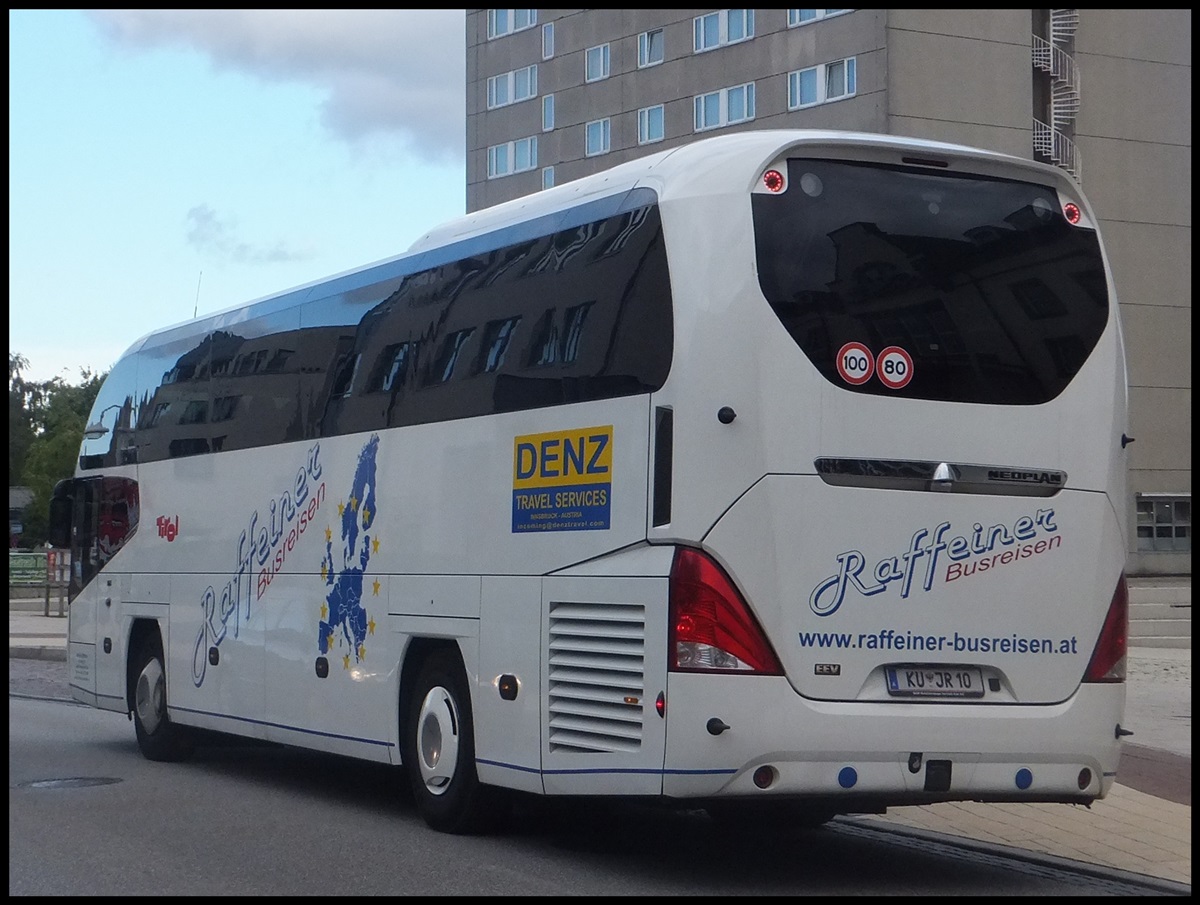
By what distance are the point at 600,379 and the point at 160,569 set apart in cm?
731

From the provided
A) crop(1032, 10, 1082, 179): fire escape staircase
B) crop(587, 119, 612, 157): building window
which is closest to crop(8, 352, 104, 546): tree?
crop(587, 119, 612, 157): building window

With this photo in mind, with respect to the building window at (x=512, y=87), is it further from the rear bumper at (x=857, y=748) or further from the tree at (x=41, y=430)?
the rear bumper at (x=857, y=748)

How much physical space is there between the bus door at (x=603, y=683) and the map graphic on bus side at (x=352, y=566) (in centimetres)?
251

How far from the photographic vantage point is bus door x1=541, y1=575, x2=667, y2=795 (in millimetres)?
8578

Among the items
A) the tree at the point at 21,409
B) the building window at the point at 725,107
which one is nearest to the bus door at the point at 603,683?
the building window at the point at 725,107

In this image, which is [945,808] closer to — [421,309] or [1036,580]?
[1036,580]

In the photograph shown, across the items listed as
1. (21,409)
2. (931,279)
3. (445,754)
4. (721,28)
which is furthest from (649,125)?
(21,409)

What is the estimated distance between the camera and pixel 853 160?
355 inches

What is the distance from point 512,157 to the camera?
69812 mm

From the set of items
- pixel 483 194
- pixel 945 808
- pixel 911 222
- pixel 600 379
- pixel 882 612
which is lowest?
pixel 945 808

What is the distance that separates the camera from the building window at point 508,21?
69000 mm

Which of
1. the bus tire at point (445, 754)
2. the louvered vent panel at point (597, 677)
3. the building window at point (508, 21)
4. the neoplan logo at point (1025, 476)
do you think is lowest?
the bus tire at point (445, 754)

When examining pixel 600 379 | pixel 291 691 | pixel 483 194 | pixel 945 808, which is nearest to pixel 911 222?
pixel 600 379

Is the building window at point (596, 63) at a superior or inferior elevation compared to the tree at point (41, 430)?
superior
